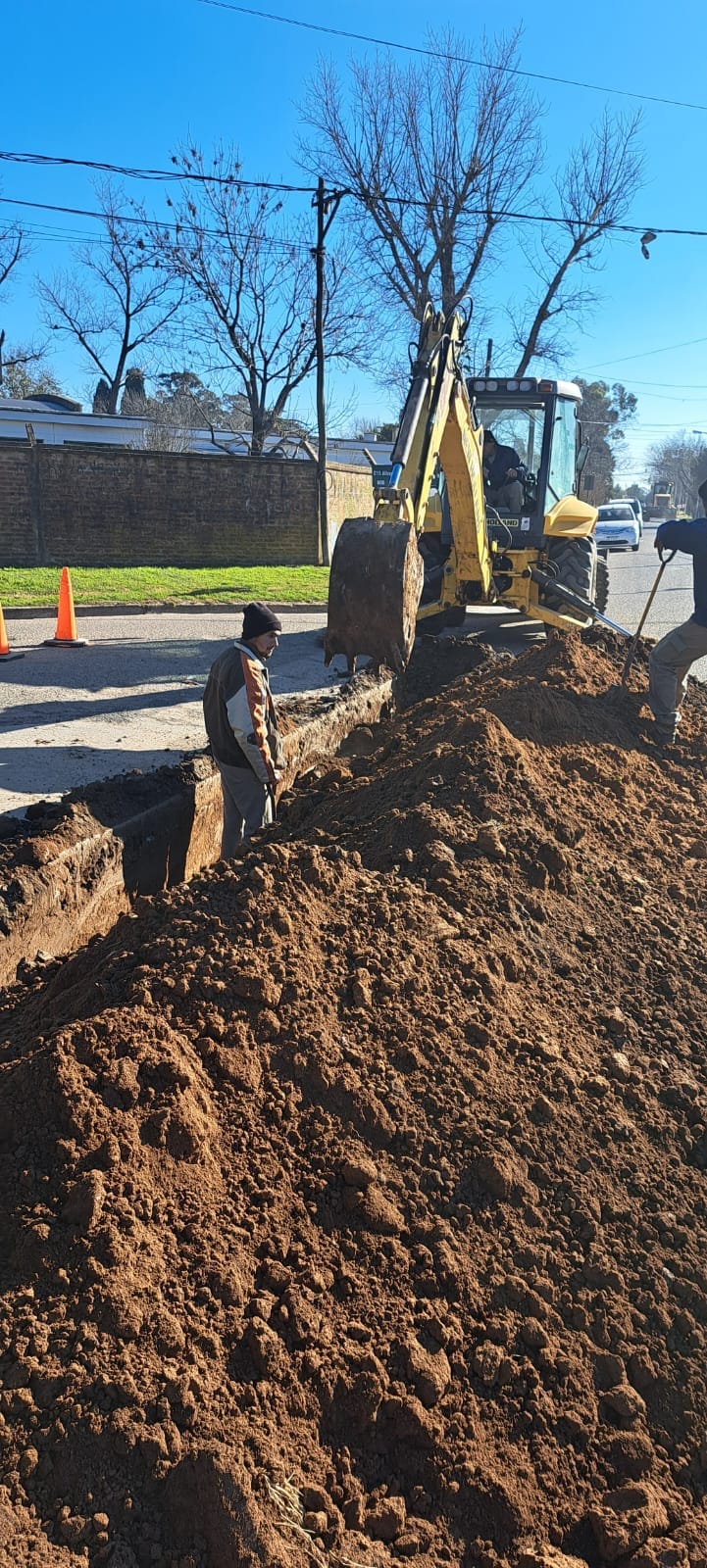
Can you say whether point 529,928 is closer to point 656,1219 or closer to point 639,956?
point 639,956

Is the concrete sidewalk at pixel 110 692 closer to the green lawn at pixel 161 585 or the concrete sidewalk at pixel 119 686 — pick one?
the concrete sidewalk at pixel 119 686

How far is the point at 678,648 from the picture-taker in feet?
22.4

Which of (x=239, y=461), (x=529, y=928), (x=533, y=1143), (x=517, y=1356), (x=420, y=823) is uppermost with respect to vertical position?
(x=239, y=461)

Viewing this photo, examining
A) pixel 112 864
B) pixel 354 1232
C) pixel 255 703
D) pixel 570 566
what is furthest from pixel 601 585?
pixel 354 1232

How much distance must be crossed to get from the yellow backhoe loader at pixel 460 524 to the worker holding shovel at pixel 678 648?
5.31ft

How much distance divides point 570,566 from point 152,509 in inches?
496

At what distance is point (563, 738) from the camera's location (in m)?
6.14

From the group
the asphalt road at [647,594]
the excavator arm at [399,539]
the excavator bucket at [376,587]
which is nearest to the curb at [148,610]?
the asphalt road at [647,594]

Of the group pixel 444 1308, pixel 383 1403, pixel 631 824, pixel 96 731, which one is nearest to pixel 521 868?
pixel 631 824

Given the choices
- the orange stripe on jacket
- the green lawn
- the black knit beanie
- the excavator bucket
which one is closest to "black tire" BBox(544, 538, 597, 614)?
the green lawn

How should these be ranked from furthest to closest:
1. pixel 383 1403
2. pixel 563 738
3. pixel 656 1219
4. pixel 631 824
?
pixel 563 738 < pixel 631 824 < pixel 656 1219 < pixel 383 1403

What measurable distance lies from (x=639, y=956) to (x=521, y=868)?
593mm

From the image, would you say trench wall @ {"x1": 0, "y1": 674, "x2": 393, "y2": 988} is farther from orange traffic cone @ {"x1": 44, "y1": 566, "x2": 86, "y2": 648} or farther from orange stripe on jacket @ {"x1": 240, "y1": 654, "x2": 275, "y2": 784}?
orange traffic cone @ {"x1": 44, "y1": 566, "x2": 86, "y2": 648}

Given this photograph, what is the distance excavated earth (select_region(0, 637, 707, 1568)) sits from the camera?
216 centimetres
